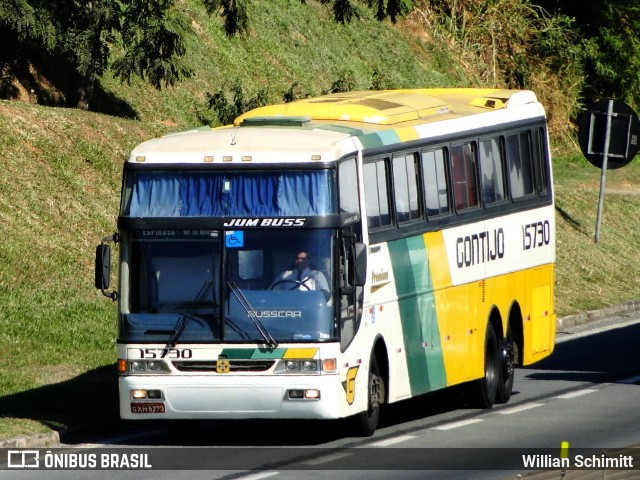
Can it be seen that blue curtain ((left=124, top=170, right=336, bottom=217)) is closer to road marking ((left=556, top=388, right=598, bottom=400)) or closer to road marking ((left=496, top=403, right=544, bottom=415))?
road marking ((left=496, top=403, right=544, bottom=415))

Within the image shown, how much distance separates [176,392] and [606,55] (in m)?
36.0

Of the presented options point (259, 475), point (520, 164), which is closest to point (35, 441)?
point (259, 475)

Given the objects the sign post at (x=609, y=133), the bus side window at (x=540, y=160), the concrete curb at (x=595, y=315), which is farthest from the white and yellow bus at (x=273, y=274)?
the sign post at (x=609, y=133)

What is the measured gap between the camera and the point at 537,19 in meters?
47.6

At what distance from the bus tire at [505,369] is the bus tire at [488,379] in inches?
3.7

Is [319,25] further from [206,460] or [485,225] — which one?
[206,460]

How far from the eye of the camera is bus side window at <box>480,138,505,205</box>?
18266 millimetres

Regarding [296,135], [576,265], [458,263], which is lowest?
[576,265]

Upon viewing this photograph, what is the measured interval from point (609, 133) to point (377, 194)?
55.4 feet

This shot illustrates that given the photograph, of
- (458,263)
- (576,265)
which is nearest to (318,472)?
(458,263)

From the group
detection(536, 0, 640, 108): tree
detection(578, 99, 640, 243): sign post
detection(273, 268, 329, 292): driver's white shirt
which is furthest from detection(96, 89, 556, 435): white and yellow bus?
detection(536, 0, 640, 108): tree

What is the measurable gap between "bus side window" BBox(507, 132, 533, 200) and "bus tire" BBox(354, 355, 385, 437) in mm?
4373

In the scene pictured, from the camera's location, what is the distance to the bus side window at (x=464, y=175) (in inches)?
691

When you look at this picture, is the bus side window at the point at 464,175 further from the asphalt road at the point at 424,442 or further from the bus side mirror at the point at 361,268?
the bus side mirror at the point at 361,268
